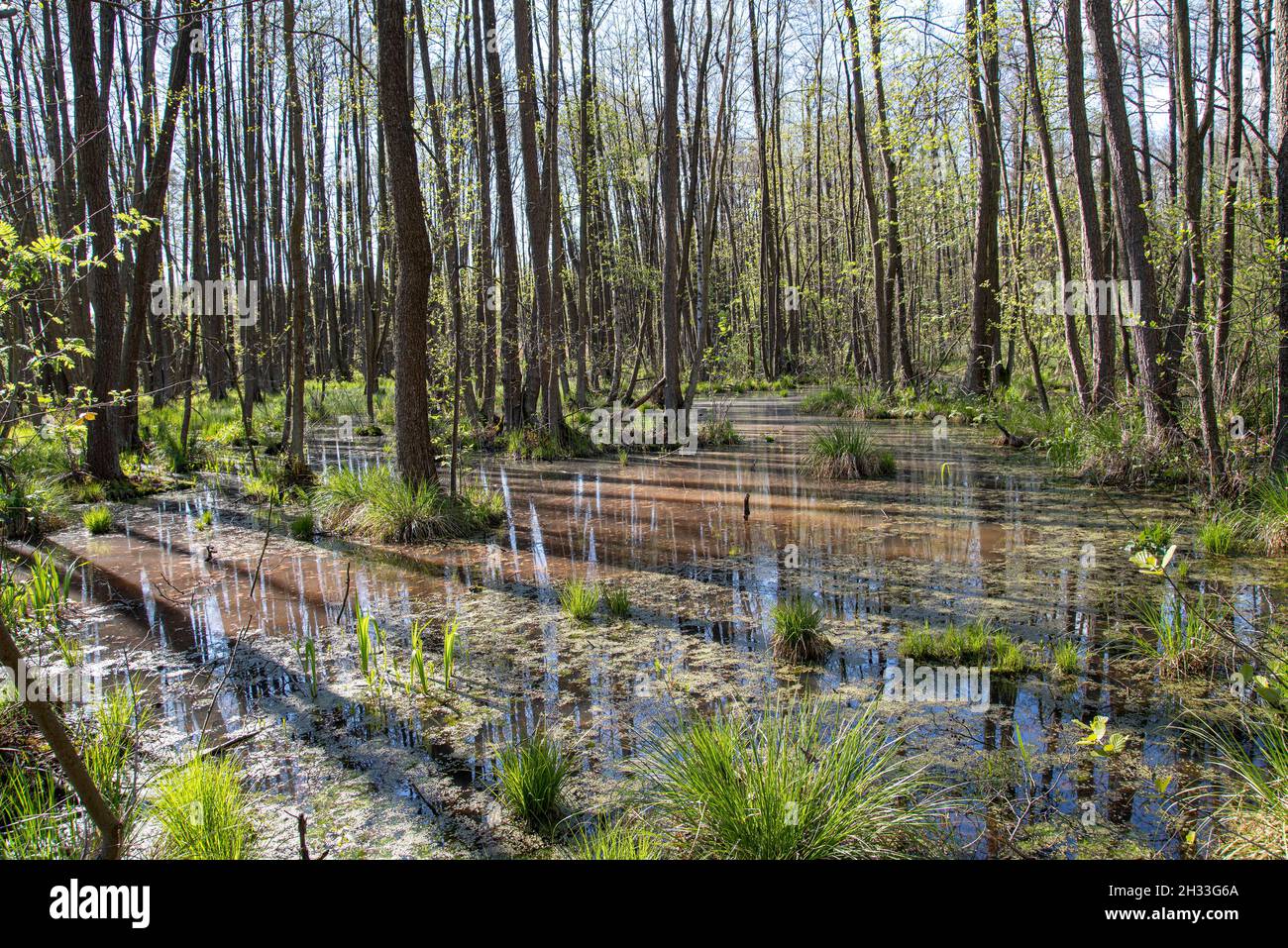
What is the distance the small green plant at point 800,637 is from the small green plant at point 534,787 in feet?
6.02

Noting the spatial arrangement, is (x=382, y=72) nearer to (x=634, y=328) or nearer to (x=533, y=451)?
(x=533, y=451)

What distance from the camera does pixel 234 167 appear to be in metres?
21.2

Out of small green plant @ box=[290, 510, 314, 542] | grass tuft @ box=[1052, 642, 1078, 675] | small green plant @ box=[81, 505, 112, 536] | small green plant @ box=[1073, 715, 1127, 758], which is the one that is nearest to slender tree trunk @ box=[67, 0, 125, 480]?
small green plant @ box=[81, 505, 112, 536]

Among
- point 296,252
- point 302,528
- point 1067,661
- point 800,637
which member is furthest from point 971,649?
point 296,252

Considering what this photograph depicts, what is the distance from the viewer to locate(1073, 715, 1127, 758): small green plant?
8.52ft

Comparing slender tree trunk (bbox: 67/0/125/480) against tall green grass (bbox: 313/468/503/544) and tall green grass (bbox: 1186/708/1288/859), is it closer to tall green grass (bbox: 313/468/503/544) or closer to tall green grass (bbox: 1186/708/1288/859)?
tall green grass (bbox: 313/468/503/544)

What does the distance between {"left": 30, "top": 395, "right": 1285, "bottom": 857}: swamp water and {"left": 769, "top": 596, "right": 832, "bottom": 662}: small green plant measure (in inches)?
4.3

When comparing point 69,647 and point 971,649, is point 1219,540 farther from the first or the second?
point 69,647

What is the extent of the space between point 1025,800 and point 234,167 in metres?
24.1

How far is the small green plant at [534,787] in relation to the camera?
117 inches

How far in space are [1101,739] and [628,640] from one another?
2.57 meters

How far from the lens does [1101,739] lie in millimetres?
3404
